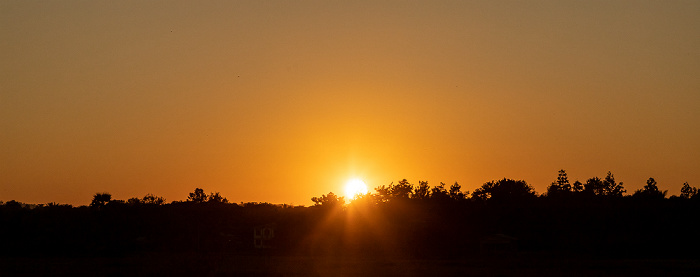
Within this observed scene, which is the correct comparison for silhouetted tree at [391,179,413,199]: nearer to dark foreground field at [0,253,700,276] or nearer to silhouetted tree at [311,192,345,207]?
silhouetted tree at [311,192,345,207]

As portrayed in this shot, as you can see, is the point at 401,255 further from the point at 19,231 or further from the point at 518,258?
the point at 19,231

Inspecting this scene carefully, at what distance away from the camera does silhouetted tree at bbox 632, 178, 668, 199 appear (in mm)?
166500

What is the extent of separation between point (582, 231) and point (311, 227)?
38.6 m

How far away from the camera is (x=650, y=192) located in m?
182

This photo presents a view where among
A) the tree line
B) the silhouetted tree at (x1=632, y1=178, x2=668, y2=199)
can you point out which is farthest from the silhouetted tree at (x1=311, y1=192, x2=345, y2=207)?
the silhouetted tree at (x1=632, y1=178, x2=668, y2=199)

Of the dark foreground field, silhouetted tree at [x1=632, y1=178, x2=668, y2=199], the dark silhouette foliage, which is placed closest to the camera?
the dark foreground field

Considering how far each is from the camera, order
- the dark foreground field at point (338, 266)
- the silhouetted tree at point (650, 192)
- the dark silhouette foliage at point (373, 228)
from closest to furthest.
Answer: the dark foreground field at point (338, 266) → the dark silhouette foliage at point (373, 228) → the silhouetted tree at point (650, 192)

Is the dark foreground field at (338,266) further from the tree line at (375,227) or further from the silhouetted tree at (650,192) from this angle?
the silhouetted tree at (650,192)

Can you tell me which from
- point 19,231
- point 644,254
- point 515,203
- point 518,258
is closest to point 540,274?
point 518,258

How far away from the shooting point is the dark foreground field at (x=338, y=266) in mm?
72438

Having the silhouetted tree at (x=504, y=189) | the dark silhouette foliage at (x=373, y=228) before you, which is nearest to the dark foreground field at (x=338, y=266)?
the dark silhouette foliage at (x=373, y=228)

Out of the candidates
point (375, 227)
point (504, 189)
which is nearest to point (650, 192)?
point (504, 189)

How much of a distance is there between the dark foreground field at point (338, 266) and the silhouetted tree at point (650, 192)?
73.6m

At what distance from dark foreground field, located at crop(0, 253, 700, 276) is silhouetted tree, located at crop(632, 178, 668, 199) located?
7360 centimetres
